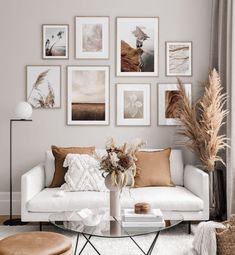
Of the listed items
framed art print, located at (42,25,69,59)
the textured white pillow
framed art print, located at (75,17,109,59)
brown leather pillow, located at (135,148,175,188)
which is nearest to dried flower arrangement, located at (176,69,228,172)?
brown leather pillow, located at (135,148,175,188)

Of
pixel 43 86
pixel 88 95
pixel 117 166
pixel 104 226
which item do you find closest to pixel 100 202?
pixel 117 166

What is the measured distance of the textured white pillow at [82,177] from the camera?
4.59 metres

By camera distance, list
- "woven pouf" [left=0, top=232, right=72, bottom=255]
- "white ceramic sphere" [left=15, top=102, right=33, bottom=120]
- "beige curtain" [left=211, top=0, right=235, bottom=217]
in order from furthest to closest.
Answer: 1. "white ceramic sphere" [left=15, top=102, right=33, bottom=120]
2. "beige curtain" [left=211, top=0, right=235, bottom=217]
3. "woven pouf" [left=0, top=232, right=72, bottom=255]

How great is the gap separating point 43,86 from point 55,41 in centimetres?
55

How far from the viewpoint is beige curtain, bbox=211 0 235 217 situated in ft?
15.5

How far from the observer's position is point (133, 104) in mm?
5324

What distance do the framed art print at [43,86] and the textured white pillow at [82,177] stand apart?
944 millimetres

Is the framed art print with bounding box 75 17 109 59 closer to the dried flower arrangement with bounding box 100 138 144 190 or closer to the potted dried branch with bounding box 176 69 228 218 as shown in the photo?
the potted dried branch with bounding box 176 69 228 218

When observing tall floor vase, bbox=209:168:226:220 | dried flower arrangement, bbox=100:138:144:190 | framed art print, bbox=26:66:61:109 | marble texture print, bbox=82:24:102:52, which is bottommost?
tall floor vase, bbox=209:168:226:220

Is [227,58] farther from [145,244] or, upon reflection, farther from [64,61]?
[145,244]

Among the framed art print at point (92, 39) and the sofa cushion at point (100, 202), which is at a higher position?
the framed art print at point (92, 39)

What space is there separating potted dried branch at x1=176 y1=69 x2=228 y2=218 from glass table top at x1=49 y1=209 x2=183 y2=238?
155 centimetres

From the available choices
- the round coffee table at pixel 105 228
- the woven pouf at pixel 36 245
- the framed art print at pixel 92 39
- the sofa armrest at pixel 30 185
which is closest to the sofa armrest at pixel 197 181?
the round coffee table at pixel 105 228

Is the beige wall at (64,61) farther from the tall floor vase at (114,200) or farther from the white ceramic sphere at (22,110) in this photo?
the tall floor vase at (114,200)
